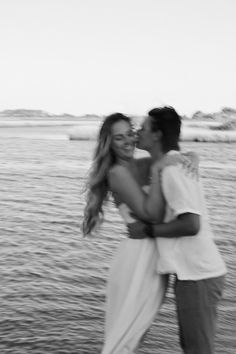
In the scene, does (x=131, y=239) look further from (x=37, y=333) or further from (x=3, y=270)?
(x=3, y=270)

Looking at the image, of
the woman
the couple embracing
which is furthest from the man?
the woman

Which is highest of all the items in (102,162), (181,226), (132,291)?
(102,162)

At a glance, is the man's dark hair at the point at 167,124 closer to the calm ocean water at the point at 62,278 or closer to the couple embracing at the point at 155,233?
the couple embracing at the point at 155,233

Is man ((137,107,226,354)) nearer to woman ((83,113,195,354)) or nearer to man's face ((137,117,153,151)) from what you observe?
man's face ((137,117,153,151))

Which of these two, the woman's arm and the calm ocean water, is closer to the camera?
the woman's arm

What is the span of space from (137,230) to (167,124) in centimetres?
62

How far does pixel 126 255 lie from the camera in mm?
3324

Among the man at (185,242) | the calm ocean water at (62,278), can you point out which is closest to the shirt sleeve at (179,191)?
the man at (185,242)

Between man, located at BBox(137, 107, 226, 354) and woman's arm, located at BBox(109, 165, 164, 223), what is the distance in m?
0.05

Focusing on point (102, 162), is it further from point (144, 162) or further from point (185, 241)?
point (185, 241)

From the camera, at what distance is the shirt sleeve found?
2.96 meters

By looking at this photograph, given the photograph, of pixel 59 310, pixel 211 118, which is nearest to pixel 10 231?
pixel 59 310

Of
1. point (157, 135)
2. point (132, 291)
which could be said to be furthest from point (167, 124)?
point (132, 291)

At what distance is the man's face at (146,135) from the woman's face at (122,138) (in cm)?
7
